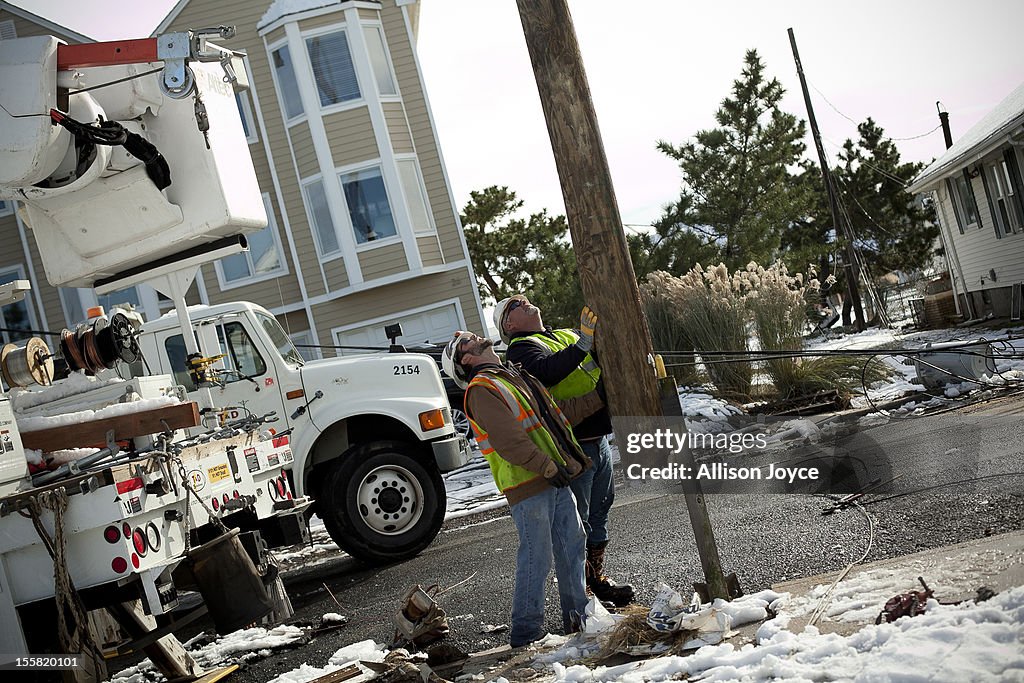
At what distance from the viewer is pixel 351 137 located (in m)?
21.7

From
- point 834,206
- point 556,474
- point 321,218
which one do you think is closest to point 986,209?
point 834,206

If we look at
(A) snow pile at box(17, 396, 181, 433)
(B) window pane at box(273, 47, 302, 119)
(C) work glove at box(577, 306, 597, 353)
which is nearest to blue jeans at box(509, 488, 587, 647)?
(C) work glove at box(577, 306, 597, 353)

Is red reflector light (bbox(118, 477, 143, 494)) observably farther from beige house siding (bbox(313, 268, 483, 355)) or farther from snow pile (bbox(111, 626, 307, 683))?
beige house siding (bbox(313, 268, 483, 355))

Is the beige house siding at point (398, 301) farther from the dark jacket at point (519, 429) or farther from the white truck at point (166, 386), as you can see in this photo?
the dark jacket at point (519, 429)

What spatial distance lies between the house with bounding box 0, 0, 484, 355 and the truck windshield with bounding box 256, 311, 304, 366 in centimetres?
1079

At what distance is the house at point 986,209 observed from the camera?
767 inches

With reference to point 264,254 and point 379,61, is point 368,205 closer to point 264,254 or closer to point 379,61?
point 264,254

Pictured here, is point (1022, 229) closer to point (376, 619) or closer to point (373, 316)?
point (373, 316)

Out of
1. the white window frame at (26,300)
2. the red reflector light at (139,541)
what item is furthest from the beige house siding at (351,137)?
the red reflector light at (139,541)

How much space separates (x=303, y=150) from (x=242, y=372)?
A: 1298 centimetres

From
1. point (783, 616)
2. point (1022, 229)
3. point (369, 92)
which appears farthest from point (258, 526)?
point (1022, 229)

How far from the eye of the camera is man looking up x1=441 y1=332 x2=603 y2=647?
17.4 feet

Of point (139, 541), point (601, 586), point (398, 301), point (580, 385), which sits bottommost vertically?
point (601, 586)

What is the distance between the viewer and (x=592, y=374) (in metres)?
5.87
